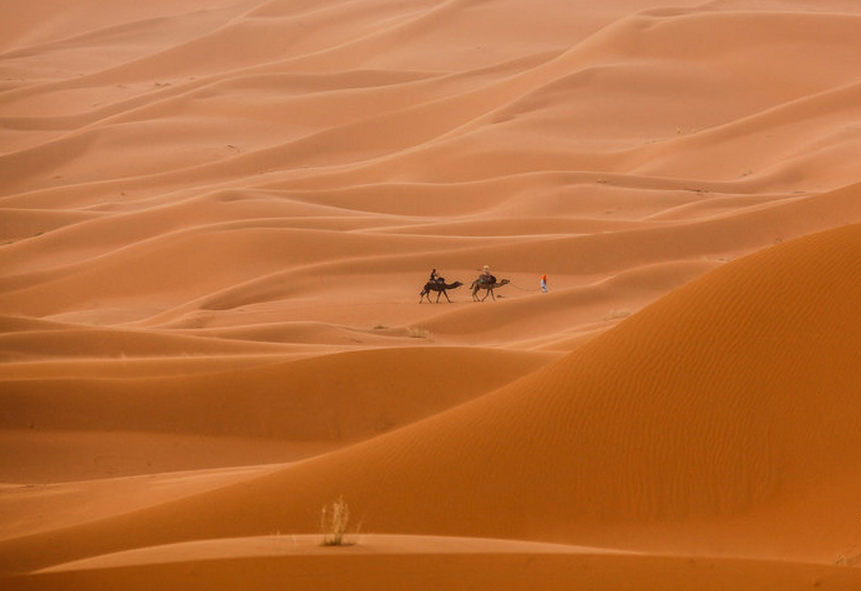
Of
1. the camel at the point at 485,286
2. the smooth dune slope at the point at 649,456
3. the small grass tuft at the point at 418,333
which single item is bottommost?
the smooth dune slope at the point at 649,456

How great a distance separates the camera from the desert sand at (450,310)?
8.28m

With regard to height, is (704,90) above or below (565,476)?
above

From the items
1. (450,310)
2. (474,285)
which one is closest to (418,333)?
(450,310)

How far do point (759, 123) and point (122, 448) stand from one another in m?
30.1

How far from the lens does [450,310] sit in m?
23.4

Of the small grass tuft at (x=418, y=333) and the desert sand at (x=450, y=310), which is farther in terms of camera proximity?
the small grass tuft at (x=418, y=333)

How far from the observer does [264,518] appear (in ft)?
28.9

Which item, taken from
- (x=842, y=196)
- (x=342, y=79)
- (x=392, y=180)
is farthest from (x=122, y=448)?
(x=342, y=79)

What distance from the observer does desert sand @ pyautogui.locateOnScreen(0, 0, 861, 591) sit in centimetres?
828

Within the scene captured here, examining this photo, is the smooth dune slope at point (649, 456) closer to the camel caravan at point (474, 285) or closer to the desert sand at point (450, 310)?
the desert sand at point (450, 310)

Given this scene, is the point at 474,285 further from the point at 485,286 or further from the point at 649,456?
the point at 649,456

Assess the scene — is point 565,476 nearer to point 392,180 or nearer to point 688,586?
point 688,586

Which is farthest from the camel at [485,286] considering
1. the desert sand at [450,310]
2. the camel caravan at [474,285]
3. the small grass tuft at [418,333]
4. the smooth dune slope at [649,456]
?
the smooth dune slope at [649,456]

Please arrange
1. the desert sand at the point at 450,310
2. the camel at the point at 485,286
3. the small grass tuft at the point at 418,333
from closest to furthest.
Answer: the desert sand at the point at 450,310 → the small grass tuft at the point at 418,333 → the camel at the point at 485,286
